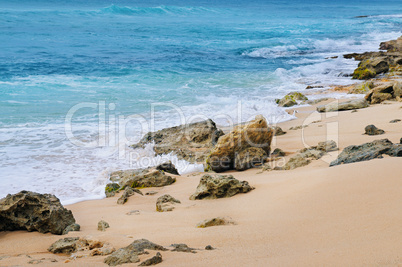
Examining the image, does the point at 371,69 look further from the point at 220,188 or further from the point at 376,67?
the point at 220,188

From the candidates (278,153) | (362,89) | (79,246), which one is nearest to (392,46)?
(362,89)

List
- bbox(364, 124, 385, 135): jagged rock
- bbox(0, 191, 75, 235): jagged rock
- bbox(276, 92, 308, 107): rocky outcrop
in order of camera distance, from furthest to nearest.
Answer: bbox(276, 92, 308, 107): rocky outcrop < bbox(364, 124, 385, 135): jagged rock < bbox(0, 191, 75, 235): jagged rock

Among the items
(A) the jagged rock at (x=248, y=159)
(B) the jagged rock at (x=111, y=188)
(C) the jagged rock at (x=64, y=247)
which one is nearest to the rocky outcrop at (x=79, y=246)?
(C) the jagged rock at (x=64, y=247)

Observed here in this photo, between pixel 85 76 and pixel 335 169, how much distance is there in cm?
1633

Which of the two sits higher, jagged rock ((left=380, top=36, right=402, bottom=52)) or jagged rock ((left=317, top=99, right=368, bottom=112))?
jagged rock ((left=380, top=36, right=402, bottom=52))

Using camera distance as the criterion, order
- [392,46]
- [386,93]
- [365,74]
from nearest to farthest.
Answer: [386,93]
[365,74]
[392,46]

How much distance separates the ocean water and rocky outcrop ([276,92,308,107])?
1.30 ft

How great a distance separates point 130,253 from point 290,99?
11155 mm

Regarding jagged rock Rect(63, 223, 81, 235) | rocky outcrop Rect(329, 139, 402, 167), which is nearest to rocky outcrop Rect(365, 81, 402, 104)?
rocky outcrop Rect(329, 139, 402, 167)

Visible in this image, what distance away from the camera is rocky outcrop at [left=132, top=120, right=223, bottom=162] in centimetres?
852

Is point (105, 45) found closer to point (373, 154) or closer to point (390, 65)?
point (390, 65)

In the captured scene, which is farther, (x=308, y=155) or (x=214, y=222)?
(x=308, y=155)

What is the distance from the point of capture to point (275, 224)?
12.2 feet

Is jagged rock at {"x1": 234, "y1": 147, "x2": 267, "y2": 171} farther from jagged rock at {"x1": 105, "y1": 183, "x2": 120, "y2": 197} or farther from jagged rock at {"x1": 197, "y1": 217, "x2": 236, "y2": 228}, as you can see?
jagged rock at {"x1": 197, "y1": 217, "x2": 236, "y2": 228}
